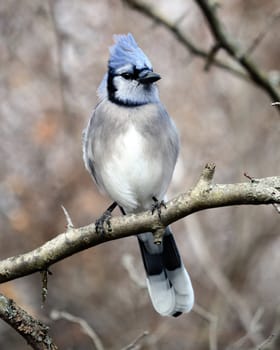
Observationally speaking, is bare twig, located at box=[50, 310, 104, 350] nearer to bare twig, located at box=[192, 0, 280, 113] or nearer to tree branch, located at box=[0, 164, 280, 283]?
tree branch, located at box=[0, 164, 280, 283]

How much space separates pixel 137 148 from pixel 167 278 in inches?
28.6

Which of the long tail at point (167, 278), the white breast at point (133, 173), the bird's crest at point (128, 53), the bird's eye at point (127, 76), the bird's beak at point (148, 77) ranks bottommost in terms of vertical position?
the long tail at point (167, 278)

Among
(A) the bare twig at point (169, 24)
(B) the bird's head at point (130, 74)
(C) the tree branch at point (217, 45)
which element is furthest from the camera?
(A) the bare twig at point (169, 24)

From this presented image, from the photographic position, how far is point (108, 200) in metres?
6.89

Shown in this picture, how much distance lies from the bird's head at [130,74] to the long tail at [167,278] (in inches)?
29.3

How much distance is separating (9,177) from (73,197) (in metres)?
0.62

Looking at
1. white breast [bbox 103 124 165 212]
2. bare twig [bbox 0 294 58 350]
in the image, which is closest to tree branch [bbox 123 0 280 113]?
white breast [bbox 103 124 165 212]

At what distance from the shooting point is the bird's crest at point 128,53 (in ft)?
12.6

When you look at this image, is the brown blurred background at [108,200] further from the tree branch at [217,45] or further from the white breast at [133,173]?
the white breast at [133,173]

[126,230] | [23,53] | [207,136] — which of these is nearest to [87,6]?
[23,53]

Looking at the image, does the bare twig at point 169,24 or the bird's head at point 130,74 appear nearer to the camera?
the bird's head at point 130,74

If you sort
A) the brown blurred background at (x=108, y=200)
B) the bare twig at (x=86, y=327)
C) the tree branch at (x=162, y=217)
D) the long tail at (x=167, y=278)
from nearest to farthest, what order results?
the tree branch at (x=162, y=217)
the bare twig at (x=86, y=327)
the long tail at (x=167, y=278)
the brown blurred background at (x=108, y=200)

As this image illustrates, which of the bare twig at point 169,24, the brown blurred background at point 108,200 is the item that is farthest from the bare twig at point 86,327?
the brown blurred background at point 108,200

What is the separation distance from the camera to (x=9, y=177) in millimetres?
6629
